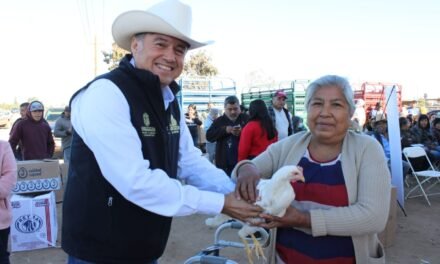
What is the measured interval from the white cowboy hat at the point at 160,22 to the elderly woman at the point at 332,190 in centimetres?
74

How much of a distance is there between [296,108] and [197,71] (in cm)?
1696

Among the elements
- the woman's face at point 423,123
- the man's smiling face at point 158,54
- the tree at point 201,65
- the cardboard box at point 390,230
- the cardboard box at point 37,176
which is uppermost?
the tree at point 201,65

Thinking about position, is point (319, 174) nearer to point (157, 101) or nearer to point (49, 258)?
point (157, 101)

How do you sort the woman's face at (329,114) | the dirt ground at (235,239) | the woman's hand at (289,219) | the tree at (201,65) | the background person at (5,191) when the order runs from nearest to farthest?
the woman's hand at (289,219) < the woman's face at (329,114) < the background person at (5,191) < the dirt ground at (235,239) < the tree at (201,65)

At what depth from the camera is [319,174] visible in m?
2.04

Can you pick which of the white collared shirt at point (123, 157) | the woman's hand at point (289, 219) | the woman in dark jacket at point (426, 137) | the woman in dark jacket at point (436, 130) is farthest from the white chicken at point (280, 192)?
the woman in dark jacket at point (436, 130)

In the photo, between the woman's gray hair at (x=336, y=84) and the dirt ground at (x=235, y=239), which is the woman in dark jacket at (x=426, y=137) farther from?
the woman's gray hair at (x=336, y=84)

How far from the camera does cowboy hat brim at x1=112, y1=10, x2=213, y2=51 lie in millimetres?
1828

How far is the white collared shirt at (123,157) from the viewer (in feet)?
5.31

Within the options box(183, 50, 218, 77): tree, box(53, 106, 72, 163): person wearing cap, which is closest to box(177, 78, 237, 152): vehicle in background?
box(53, 106, 72, 163): person wearing cap

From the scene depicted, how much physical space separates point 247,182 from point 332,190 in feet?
1.39

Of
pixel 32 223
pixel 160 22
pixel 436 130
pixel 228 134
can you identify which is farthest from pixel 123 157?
pixel 436 130

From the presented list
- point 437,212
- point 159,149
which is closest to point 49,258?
point 159,149

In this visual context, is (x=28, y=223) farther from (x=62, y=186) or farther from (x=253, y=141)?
(x=253, y=141)
